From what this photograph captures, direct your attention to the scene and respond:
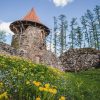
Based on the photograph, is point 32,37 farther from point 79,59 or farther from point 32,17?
point 79,59

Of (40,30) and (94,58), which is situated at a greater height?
(40,30)

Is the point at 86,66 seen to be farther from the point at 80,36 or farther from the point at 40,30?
the point at 80,36

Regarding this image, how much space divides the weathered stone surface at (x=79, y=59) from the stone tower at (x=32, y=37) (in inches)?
177

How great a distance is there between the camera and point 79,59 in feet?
127

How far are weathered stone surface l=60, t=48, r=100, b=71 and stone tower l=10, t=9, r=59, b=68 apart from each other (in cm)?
450

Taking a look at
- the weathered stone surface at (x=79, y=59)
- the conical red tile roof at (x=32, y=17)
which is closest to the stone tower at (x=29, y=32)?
the conical red tile roof at (x=32, y=17)

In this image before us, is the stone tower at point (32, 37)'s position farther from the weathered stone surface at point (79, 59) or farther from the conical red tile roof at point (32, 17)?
the weathered stone surface at point (79, 59)

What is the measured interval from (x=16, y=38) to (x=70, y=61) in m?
9.11

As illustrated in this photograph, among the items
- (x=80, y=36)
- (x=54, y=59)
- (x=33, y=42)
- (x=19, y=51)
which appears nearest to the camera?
(x=19, y=51)

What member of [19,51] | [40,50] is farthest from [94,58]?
[19,51]

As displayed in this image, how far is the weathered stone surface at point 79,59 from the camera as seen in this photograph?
37250 mm

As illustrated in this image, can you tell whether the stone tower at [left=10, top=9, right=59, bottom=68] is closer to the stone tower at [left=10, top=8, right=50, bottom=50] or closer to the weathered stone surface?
the stone tower at [left=10, top=8, right=50, bottom=50]

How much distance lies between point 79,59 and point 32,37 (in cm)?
792

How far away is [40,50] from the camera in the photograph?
3422cm
